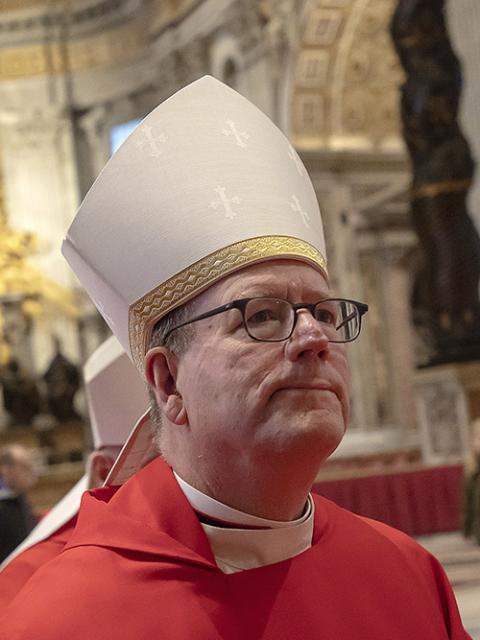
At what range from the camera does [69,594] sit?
69.7 inches

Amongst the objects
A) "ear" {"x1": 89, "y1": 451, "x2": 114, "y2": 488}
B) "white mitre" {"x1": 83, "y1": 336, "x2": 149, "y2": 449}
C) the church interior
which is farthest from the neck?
"ear" {"x1": 89, "y1": 451, "x2": 114, "y2": 488}

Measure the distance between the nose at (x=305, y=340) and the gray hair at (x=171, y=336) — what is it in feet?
0.57

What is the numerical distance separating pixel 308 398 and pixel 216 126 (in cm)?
54

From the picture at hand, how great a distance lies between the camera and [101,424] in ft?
10.6

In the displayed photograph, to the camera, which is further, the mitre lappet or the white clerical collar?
the mitre lappet

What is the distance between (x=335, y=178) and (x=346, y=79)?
1477 millimetres

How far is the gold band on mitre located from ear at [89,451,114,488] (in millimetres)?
1169

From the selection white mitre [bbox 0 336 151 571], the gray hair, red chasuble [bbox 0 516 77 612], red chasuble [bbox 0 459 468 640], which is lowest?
red chasuble [bbox 0 516 77 612]

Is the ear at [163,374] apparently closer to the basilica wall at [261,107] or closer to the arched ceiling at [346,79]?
the basilica wall at [261,107]

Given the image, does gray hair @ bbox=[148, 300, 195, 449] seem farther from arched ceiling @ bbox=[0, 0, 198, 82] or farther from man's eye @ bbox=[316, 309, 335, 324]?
arched ceiling @ bbox=[0, 0, 198, 82]

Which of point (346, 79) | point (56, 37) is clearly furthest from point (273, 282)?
point (56, 37)

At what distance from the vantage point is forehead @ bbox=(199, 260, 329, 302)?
1.85 meters

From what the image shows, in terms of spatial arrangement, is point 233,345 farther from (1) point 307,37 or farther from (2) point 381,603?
(1) point 307,37

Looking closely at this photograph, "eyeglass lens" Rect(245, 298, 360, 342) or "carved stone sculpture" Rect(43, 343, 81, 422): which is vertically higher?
"eyeglass lens" Rect(245, 298, 360, 342)
